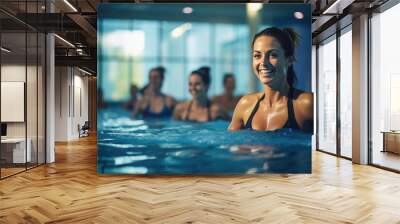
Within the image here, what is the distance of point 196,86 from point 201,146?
106 centimetres

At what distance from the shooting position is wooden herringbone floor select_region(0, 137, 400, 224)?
405cm

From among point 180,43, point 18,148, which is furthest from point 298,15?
point 18,148

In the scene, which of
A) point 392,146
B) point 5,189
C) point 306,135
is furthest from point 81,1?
point 392,146

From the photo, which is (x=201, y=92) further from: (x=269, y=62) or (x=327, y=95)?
(x=327, y=95)

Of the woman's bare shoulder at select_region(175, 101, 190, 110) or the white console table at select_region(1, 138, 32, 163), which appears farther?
the white console table at select_region(1, 138, 32, 163)

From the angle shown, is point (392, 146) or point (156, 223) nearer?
point (156, 223)

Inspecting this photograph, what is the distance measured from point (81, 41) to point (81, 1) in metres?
3.66

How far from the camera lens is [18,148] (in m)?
7.20

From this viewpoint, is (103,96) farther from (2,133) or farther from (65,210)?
(65,210)

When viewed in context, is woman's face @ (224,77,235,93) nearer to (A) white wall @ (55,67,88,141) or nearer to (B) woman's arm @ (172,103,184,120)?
(B) woman's arm @ (172,103,184,120)

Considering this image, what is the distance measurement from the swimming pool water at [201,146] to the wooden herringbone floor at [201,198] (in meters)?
0.21

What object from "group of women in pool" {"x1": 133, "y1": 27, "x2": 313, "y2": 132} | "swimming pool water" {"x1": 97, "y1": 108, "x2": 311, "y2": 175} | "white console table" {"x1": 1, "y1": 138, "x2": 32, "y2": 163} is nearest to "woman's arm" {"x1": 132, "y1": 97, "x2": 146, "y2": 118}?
"group of women in pool" {"x1": 133, "y1": 27, "x2": 313, "y2": 132}

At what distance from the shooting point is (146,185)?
233 inches

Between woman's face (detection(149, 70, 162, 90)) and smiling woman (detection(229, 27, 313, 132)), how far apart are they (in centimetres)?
145
